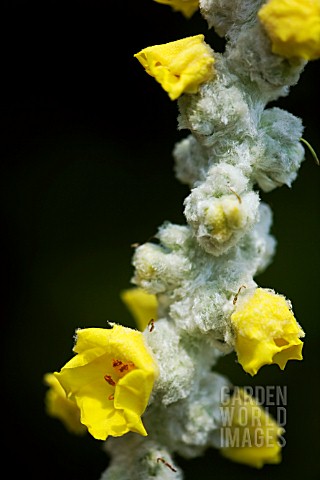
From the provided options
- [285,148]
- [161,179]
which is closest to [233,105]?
[285,148]

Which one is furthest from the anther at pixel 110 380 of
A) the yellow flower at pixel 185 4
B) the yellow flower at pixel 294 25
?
the yellow flower at pixel 185 4

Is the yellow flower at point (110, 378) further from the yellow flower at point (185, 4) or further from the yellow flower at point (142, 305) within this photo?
the yellow flower at point (185, 4)

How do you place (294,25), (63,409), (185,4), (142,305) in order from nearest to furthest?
(294,25), (185,4), (63,409), (142,305)

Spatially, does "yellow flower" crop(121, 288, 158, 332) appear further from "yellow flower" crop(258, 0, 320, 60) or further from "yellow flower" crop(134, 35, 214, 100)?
"yellow flower" crop(258, 0, 320, 60)

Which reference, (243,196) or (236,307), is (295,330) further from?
(243,196)

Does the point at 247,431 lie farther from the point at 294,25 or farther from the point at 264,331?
the point at 294,25

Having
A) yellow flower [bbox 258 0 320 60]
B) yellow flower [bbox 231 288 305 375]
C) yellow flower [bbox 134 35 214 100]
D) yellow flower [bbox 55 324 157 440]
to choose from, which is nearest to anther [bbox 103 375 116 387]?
yellow flower [bbox 55 324 157 440]

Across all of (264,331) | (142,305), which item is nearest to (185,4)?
(264,331)
